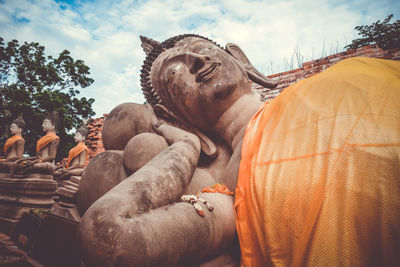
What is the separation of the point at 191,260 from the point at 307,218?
0.46 meters

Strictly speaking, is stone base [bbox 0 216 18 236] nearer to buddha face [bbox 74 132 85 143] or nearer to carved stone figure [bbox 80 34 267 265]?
carved stone figure [bbox 80 34 267 265]

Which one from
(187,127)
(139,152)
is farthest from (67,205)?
(187,127)

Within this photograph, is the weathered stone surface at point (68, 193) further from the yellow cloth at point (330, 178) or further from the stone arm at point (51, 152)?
the stone arm at point (51, 152)

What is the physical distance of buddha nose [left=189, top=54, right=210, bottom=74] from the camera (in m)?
1.58

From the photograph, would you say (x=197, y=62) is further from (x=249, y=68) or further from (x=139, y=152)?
(x=139, y=152)

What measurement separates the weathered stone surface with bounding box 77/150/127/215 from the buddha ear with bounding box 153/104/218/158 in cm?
60

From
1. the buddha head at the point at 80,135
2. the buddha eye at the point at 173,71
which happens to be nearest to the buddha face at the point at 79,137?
the buddha head at the point at 80,135

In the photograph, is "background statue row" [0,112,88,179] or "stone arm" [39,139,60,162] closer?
"background statue row" [0,112,88,179]

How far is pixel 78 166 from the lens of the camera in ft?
19.9

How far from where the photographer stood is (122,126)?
1.65m

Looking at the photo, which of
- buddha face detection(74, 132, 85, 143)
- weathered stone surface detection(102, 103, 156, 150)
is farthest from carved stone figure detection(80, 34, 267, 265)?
buddha face detection(74, 132, 85, 143)

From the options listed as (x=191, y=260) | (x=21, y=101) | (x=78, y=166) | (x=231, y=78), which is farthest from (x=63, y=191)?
(x=21, y=101)

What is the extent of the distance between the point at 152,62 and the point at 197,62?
0.66 m

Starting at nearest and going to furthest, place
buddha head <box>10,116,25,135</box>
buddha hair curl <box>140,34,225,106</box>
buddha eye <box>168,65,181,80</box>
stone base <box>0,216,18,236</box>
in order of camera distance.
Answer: buddha eye <box>168,65,181,80</box> < buddha hair curl <box>140,34,225,106</box> < stone base <box>0,216,18,236</box> < buddha head <box>10,116,25,135</box>
